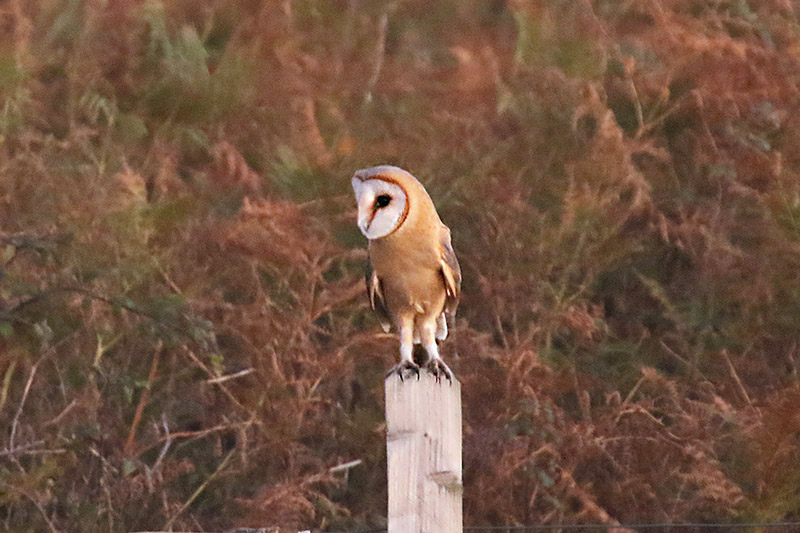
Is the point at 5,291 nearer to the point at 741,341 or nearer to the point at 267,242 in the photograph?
the point at 267,242

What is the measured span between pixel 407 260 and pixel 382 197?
23 centimetres

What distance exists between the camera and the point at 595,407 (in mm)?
4152

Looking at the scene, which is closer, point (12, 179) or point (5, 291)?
point (5, 291)

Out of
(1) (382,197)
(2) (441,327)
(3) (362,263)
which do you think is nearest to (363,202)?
(1) (382,197)

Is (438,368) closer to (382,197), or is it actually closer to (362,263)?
(382,197)

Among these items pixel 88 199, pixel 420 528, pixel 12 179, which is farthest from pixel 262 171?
pixel 420 528

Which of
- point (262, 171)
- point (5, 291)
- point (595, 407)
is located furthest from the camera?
point (262, 171)

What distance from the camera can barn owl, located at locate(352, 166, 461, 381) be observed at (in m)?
1.77

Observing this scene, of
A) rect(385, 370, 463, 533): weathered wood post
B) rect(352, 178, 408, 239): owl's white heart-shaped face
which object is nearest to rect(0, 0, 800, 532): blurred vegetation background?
rect(352, 178, 408, 239): owl's white heart-shaped face

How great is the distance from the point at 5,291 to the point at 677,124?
2.69 meters

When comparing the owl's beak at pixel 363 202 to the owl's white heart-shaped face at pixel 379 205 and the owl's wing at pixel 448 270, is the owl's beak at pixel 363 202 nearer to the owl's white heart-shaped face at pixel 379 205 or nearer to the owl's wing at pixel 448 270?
the owl's white heart-shaped face at pixel 379 205

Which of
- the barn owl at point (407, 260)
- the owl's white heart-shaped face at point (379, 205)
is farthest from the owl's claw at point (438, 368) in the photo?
the owl's white heart-shaped face at point (379, 205)

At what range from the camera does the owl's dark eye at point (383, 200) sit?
177 cm

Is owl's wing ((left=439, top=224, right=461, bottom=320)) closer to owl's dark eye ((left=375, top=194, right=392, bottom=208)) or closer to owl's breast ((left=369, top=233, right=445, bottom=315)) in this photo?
owl's breast ((left=369, top=233, right=445, bottom=315))
